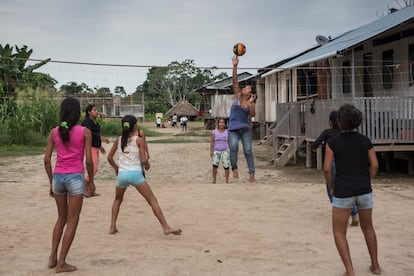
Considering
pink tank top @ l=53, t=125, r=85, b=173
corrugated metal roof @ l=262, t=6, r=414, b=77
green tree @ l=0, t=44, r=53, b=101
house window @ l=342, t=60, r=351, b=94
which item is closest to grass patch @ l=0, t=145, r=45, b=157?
green tree @ l=0, t=44, r=53, b=101

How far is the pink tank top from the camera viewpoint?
430 centimetres

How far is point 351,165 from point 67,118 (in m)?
2.55

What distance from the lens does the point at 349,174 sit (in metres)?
4.05

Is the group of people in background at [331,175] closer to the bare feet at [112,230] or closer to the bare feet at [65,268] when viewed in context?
the bare feet at [65,268]

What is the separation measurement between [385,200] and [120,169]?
15.2 feet

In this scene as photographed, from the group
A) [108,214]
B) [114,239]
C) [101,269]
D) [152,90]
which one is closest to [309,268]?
[101,269]

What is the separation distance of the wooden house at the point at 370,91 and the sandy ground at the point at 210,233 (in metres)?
1.89

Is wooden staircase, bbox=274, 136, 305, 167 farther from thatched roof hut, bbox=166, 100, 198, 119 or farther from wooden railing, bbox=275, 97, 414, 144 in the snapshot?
thatched roof hut, bbox=166, 100, 198, 119

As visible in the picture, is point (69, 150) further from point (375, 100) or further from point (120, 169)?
point (375, 100)

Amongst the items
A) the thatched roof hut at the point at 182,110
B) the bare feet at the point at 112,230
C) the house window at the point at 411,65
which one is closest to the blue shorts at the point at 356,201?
the bare feet at the point at 112,230

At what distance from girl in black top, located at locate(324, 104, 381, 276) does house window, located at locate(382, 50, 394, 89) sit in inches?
425

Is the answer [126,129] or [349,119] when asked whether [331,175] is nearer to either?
[349,119]

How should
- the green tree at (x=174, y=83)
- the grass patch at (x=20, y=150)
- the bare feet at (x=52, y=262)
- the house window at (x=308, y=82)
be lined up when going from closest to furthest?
the bare feet at (x=52, y=262) → the grass patch at (x=20, y=150) → the house window at (x=308, y=82) → the green tree at (x=174, y=83)

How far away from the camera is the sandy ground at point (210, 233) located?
4441mm
